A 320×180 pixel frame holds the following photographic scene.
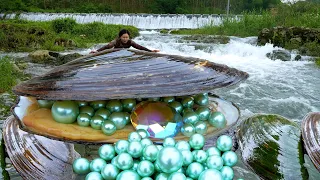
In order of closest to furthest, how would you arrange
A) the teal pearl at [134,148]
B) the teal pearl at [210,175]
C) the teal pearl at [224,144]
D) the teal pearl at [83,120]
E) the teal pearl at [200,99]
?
1. the teal pearl at [210,175]
2. the teal pearl at [134,148]
3. the teal pearl at [224,144]
4. the teal pearl at [83,120]
5. the teal pearl at [200,99]

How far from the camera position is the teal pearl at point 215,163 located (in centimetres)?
160

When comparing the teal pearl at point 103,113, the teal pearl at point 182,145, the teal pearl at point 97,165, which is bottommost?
the teal pearl at point 97,165

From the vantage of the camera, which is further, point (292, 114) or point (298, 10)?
point (298, 10)

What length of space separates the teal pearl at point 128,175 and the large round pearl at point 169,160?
13cm

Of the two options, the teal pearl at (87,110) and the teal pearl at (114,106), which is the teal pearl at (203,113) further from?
the teal pearl at (87,110)

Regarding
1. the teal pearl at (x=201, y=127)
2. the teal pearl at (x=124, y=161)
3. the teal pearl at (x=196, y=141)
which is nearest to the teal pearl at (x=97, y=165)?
the teal pearl at (x=124, y=161)

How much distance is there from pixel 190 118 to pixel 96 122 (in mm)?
549

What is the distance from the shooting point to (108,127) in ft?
5.95

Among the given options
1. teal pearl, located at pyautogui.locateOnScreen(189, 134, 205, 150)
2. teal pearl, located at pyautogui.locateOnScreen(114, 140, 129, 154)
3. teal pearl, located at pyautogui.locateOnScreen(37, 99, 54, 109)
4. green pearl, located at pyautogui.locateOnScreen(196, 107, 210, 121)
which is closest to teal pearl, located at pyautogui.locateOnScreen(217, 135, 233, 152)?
teal pearl, located at pyautogui.locateOnScreen(189, 134, 205, 150)

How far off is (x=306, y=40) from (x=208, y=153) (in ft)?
33.5

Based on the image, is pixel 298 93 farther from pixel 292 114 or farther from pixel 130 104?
pixel 130 104

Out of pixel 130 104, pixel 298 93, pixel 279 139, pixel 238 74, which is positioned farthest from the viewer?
pixel 298 93

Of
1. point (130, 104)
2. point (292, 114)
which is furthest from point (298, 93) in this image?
point (130, 104)

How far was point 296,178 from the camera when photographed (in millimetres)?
2047
